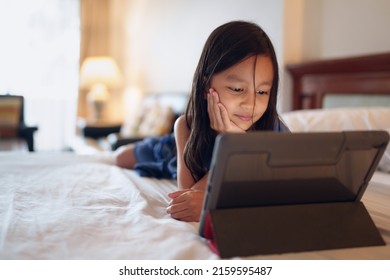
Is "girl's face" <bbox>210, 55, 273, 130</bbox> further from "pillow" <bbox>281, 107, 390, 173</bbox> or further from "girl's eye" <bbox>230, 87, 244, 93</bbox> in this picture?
"pillow" <bbox>281, 107, 390, 173</bbox>

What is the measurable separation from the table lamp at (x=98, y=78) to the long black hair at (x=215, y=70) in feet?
9.97

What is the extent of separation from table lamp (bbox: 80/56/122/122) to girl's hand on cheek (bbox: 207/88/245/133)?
3.12m

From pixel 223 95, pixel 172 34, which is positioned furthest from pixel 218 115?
pixel 172 34

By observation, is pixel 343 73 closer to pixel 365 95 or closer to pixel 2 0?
pixel 365 95

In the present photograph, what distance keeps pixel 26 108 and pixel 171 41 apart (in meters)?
2.11

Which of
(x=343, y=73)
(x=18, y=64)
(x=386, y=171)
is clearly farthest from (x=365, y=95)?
(x=18, y=64)

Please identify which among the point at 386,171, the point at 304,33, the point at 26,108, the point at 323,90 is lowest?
the point at 26,108

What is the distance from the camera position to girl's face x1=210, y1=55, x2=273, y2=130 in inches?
32.9

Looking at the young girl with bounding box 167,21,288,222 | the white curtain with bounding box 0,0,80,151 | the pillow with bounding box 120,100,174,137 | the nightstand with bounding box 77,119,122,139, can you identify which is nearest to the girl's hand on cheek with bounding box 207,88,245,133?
the young girl with bounding box 167,21,288,222

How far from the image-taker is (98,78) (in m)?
3.85

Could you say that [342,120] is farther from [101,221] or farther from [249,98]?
[101,221]

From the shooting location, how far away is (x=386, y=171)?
1.04 meters

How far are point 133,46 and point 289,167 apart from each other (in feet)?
12.6
